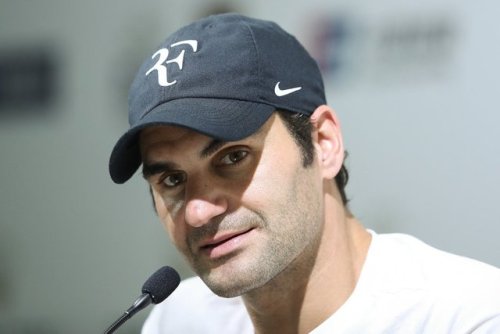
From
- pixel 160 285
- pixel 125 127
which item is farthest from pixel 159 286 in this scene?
pixel 125 127

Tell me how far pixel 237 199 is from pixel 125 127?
1431 millimetres

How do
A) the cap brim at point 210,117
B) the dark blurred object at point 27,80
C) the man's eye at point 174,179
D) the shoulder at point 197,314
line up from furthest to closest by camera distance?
the dark blurred object at point 27,80 → the shoulder at point 197,314 → the man's eye at point 174,179 → the cap brim at point 210,117

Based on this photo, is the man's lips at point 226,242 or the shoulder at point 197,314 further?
the shoulder at point 197,314

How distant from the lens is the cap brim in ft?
4.54

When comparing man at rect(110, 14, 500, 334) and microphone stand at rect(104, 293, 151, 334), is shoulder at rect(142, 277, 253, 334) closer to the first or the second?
man at rect(110, 14, 500, 334)

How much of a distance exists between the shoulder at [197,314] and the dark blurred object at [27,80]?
1.31 m

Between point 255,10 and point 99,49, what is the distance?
25.0 inches

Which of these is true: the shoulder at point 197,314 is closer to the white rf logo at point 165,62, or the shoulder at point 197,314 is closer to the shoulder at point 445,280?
the shoulder at point 445,280

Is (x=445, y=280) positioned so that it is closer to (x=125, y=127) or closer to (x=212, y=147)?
(x=212, y=147)

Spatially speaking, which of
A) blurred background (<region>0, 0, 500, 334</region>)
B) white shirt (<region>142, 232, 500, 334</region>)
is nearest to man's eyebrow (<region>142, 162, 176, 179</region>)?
white shirt (<region>142, 232, 500, 334</region>)

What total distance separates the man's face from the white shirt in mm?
152

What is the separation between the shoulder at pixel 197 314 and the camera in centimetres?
175

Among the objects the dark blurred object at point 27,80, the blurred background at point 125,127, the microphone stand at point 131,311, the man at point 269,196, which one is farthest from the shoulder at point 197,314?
the dark blurred object at point 27,80

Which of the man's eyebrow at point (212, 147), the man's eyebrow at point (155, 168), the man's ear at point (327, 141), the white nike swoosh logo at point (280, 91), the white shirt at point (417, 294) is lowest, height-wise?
the white shirt at point (417, 294)
